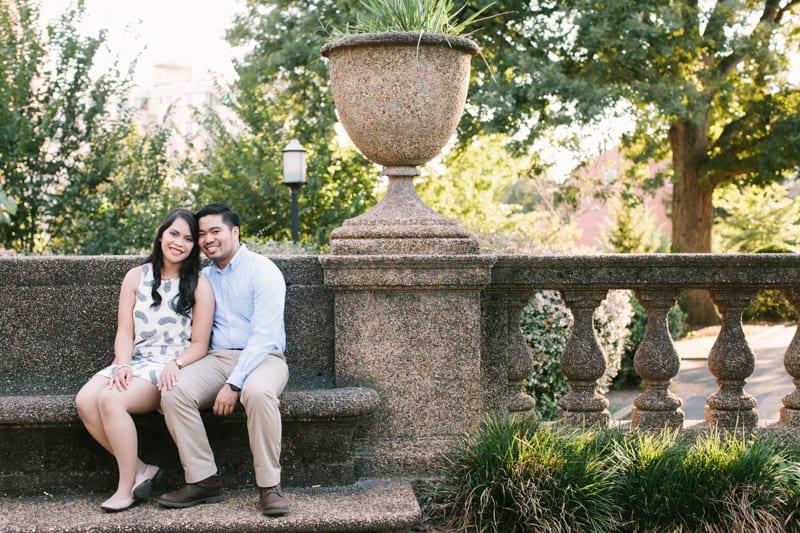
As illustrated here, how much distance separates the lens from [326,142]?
48.8 feet

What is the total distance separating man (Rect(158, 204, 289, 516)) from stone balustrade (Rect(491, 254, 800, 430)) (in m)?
1.22

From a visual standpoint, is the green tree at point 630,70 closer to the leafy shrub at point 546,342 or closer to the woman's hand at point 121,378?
the leafy shrub at point 546,342

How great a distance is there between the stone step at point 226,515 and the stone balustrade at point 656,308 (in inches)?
42.4

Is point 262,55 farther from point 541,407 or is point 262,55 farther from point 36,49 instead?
point 541,407

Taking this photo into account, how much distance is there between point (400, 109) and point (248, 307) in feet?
4.05

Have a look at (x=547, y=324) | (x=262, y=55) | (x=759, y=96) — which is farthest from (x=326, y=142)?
(x=759, y=96)

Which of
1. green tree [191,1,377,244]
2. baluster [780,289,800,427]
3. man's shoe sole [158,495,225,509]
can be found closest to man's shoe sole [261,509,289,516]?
man's shoe sole [158,495,225,509]

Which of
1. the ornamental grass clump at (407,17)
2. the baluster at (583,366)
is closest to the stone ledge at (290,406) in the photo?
the baluster at (583,366)

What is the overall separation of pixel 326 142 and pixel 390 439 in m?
11.3

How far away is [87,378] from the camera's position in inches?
163

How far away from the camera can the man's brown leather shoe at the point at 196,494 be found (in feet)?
11.6

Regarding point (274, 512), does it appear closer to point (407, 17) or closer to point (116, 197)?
point (407, 17)

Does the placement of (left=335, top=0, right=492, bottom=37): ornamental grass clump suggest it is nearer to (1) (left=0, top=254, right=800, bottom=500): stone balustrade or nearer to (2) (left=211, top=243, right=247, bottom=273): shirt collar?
(1) (left=0, top=254, right=800, bottom=500): stone balustrade

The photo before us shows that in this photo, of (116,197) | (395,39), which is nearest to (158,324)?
(395,39)
